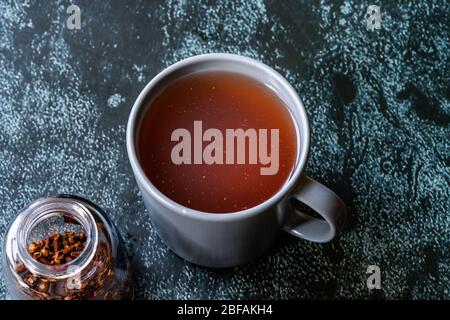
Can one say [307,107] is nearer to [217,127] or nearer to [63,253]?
[217,127]

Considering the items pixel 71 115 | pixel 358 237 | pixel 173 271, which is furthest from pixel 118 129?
pixel 358 237

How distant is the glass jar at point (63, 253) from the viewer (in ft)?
2.23

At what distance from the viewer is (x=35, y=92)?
81 cm

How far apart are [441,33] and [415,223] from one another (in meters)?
0.20

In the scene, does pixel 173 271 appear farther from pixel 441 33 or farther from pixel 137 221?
pixel 441 33

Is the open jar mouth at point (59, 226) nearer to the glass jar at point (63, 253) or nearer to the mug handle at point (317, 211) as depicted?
the glass jar at point (63, 253)

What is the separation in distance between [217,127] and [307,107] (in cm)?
14

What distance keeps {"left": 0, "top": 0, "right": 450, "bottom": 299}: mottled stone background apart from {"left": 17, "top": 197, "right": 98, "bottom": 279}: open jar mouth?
7 centimetres

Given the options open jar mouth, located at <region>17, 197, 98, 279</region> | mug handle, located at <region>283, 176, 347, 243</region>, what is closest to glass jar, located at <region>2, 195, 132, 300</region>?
open jar mouth, located at <region>17, 197, 98, 279</region>

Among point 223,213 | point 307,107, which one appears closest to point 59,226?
point 223,213

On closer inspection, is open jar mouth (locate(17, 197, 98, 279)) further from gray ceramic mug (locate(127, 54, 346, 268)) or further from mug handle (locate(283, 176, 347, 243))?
mug handle (locate(283, 176, 347, 243))

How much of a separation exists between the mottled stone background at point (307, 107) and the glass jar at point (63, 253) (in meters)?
0.06

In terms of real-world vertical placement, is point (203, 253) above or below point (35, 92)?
below

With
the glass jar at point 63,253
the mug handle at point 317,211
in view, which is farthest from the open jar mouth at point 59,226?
the mug handle at point 317,211
